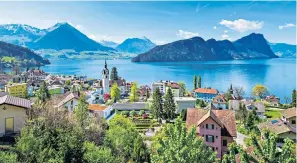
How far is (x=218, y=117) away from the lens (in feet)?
74.1

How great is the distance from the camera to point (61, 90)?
72.5m

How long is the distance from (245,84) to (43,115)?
102037 mm

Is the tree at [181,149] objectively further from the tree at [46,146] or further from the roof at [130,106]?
the roof at [130,106]

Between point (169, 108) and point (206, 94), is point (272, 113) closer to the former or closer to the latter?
point (206, 94)

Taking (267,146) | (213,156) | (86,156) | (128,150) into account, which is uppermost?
(267,146)

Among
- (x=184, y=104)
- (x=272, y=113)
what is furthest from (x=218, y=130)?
(x=272, y=113)

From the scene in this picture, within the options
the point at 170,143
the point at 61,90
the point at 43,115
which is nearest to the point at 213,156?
the point at 170,143

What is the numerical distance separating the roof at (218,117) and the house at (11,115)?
12.3 m

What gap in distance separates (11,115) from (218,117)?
15.2 metres

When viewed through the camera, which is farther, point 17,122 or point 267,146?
point 17,122

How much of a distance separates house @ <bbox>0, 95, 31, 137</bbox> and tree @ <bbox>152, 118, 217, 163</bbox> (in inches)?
382

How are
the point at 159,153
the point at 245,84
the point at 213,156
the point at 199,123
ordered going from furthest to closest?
the point at 245,84 < the point at 199,123 < the point at 159,153 < the point at 213,156

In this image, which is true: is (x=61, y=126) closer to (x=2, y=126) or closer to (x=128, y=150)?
(x=2, y=126)

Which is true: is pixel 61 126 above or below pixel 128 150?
above
